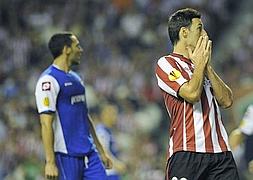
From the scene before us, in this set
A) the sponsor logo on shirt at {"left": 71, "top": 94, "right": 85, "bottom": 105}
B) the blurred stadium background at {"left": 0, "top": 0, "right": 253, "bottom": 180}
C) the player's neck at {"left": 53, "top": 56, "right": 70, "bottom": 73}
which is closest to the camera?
the sponsor logo on shirt at {"left": 71, "top": 94, "right": 85, "bottom": 105}

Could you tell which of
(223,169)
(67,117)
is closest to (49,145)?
(67,117)

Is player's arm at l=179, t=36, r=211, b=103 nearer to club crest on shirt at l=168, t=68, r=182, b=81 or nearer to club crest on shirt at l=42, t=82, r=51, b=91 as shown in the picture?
club crest on shirt at l=168, t=68, r=182, b=81

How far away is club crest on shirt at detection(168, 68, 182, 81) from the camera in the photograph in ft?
22.8

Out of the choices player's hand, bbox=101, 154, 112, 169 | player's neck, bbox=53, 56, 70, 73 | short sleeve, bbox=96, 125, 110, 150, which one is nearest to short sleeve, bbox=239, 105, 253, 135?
player's hand, bbox=101, 154, 112, 169

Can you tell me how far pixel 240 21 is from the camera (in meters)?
19.0

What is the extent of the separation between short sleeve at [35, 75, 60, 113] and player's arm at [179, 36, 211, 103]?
6.50ft

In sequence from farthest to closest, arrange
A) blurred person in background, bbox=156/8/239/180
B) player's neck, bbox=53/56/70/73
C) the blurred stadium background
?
the blurred stadium background
player's neck, bbox=53/56/70/73
blurred person in background, bbox=156/8/239/180

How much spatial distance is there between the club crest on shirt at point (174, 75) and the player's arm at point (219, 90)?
251 millimetres

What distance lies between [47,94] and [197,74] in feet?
7.21

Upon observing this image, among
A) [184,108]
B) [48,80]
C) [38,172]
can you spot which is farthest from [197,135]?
[38,172]

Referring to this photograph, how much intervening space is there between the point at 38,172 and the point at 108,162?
4.82 metres

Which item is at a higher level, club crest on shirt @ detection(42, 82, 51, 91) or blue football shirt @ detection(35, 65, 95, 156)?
club crest on shirt @ detection(42, 82, 51, 91)

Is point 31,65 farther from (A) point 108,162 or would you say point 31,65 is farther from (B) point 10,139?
(A) point 108,162

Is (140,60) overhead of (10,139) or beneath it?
overhead
